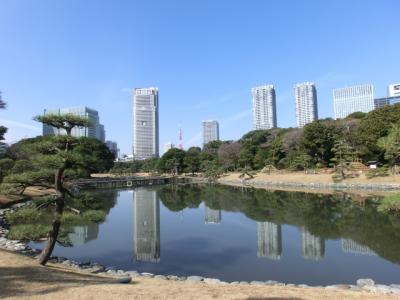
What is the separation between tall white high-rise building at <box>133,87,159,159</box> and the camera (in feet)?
330

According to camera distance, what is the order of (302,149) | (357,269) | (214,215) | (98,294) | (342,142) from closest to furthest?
(98,294)
(357,269)
(214,215)
(342,142)
(302,149)

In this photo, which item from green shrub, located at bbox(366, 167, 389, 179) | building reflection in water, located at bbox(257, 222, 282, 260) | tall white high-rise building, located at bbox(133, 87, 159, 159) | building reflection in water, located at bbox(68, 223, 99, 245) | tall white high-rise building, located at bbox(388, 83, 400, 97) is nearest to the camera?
building reflection in water, located at bbox(257, 222, 282, 260)

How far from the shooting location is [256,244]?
11336 mm

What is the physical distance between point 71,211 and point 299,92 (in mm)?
86413

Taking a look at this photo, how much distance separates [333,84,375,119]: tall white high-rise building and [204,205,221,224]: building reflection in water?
74.2m

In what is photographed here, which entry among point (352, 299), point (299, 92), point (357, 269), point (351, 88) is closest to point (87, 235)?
point (357, 269)

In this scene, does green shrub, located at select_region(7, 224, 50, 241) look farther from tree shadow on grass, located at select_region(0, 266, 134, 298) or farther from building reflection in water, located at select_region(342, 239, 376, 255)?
building reflection in water, located at select_region(342, 239, 376, 255)

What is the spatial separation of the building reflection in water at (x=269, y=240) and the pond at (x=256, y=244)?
0.03m

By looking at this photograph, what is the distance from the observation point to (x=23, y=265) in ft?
21.1

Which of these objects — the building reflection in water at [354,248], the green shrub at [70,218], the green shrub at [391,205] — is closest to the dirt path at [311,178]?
the green shrub at [391,205]

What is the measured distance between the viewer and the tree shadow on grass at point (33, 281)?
4.84 meters

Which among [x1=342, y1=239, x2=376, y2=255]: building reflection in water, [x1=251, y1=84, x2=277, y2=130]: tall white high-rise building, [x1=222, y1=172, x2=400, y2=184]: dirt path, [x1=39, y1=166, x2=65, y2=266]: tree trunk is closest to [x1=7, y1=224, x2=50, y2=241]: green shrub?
[x1=39, y1=166, x2=65, y2=266]: tree trunk

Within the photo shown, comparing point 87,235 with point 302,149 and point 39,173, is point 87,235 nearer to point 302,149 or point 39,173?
point 39,173

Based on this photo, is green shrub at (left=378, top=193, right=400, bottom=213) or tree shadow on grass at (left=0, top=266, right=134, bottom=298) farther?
green shrub at (left=378, top=193, right=400, bottom=213)
